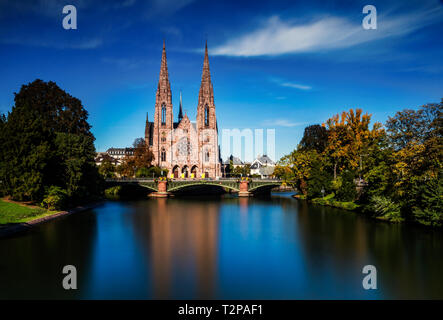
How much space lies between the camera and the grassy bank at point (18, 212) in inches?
1013

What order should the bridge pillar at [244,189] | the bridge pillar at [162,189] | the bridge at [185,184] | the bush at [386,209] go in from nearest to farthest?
the bush at [386,209] < the bridge at [185,184] < the bridge pillar at [162,189] < the bridge pillar at [244,189]

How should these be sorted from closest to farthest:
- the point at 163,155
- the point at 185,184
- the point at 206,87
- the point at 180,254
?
the point at 180,254 < the point at 185,184 < the point at 163,155 < the point at 206,87

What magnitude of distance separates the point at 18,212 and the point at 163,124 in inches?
2734

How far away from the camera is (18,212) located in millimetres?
27984

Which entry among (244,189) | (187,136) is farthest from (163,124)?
(244,189)

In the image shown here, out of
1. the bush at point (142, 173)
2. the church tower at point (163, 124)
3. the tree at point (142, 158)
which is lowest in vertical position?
the bush at point (142, 173)

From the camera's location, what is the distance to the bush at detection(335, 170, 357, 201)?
40.4 m

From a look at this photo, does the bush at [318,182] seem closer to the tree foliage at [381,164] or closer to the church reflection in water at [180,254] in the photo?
the tree foliage at [381,164]

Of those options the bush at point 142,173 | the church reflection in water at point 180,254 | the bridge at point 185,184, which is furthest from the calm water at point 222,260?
the bush at point 142,173

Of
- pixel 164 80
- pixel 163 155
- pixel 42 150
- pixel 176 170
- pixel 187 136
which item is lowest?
pixel 176 170

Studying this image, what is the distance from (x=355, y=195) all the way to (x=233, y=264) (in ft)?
96.4

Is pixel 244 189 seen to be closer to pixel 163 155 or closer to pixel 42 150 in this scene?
pixel 163 155

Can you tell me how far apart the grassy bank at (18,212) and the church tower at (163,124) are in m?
61.5

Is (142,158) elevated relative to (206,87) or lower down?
lower down
